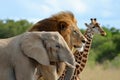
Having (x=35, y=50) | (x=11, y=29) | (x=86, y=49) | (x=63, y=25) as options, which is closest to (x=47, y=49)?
(x=35, y=50)

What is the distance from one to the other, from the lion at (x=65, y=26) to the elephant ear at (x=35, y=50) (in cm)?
199

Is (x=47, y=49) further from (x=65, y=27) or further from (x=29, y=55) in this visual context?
(x=65, y=27)

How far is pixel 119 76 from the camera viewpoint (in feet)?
76.6

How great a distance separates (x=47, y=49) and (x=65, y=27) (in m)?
2.37

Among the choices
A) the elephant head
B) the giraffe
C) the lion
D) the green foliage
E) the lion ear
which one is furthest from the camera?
the green foliage

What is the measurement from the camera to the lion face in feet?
34.2

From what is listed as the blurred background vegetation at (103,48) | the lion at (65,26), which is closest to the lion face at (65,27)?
the lion at (65,26)

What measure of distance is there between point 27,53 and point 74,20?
2.79m

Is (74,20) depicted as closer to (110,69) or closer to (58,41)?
(58,41)

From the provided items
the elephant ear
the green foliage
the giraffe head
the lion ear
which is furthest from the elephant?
the green foliage

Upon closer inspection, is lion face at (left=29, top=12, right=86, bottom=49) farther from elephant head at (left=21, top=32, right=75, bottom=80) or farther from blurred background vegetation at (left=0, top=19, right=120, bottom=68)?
blurred background vegetation at (left=0, top=19, right=120, bottom=68)

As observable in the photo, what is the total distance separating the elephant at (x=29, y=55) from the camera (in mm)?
8203

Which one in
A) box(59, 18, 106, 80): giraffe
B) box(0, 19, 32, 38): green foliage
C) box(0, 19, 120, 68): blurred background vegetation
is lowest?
box(0, 19, 120, 68): blurred background vegetation

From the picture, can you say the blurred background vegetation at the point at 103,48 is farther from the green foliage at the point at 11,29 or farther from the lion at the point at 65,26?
the lion at the point at 65,26
